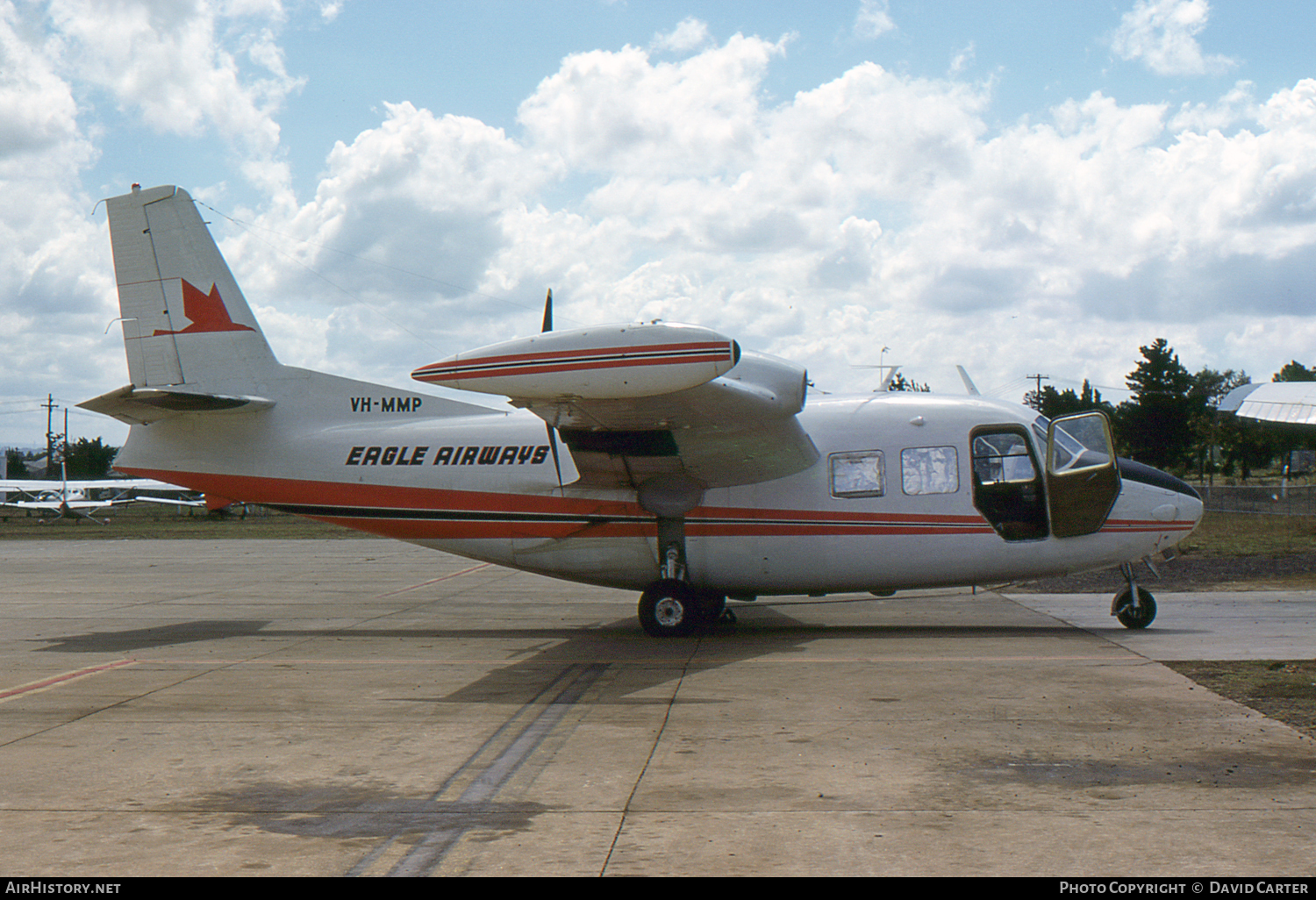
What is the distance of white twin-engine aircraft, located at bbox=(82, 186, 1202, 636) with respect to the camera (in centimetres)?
1259

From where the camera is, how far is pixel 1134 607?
41.3ft

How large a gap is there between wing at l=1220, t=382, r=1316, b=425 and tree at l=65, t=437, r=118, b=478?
376 ft

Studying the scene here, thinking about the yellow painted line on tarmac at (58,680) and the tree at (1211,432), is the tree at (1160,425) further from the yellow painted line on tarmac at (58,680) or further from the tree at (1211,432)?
the yellow painted line on tarmac at (58,680)

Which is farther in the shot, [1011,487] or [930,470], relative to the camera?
[930,470]

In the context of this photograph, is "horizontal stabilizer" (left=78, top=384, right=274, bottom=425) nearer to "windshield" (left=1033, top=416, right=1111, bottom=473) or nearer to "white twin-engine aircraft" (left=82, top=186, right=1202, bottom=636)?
"white twin-engine aircraft" (left=82, top=186, right=1202, bottom=636)

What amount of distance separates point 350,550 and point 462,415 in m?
20.3

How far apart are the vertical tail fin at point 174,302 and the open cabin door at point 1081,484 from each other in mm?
10499

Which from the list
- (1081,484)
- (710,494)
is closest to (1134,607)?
(1081,484)

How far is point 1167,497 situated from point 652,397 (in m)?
6.77

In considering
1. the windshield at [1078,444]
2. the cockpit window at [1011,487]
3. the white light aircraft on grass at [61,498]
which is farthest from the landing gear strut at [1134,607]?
the white light aircraft on grass at [61,498]

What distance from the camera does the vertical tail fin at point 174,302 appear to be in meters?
14.4

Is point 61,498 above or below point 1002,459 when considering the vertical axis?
below

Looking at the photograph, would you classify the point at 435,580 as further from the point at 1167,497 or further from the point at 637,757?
the point at 637,757

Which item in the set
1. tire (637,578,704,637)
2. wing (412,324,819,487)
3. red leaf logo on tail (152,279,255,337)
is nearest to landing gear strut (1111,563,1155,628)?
wing (412,324,819,487)
